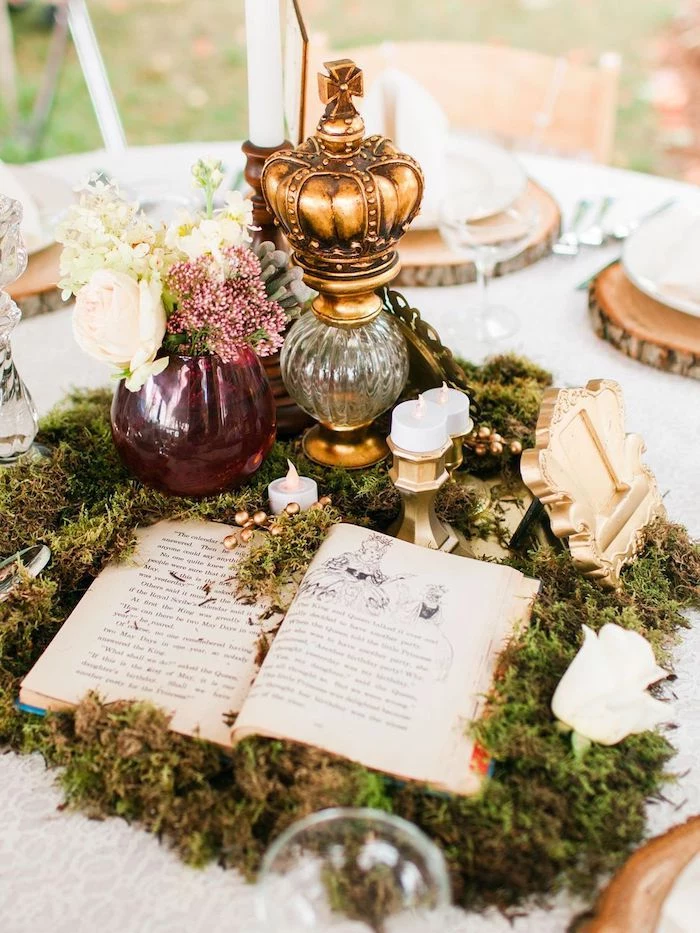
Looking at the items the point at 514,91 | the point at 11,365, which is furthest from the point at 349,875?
the point at 514,91

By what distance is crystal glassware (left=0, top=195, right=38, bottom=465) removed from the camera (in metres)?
0.93

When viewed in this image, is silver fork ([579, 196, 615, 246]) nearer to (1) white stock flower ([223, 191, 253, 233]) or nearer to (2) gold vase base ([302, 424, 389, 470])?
(2) gold vase base ([302, 424, 389, 470])

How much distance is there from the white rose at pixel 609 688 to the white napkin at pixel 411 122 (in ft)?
2.84

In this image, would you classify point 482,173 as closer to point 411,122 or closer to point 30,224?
point 411,122

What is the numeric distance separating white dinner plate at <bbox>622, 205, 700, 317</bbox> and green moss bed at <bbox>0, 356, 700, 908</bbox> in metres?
0.41

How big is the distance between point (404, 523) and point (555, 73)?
4.53 feet

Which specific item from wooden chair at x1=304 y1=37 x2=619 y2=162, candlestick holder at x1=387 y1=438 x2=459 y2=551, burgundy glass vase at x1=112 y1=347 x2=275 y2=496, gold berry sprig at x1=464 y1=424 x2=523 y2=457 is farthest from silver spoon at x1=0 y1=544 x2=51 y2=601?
wooden chair at x1=304 y1=37 x2=619 y2=162

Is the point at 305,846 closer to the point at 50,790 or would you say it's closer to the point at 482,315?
the point at 50,790

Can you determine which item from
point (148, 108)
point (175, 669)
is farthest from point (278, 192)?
point (148, 108)

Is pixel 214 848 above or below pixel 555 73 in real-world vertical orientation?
below

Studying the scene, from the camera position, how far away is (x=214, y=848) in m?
0.70

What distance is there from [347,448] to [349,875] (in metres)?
0.54

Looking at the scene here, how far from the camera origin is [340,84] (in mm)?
859

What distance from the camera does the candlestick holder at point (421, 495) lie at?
33.7 inches
